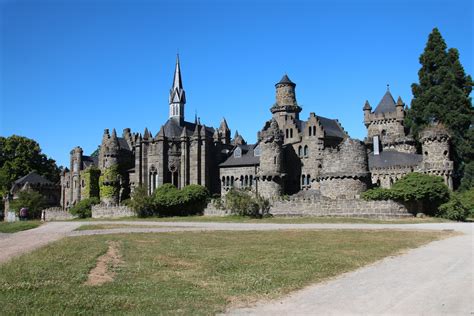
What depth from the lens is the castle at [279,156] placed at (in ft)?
194

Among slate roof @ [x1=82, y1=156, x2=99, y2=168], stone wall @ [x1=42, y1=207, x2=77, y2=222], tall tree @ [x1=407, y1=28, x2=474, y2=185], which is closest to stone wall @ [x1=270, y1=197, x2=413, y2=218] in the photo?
tall tree @ [x1=407, y1=28, x2=474, y2=185]

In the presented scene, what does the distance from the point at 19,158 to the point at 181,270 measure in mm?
91933

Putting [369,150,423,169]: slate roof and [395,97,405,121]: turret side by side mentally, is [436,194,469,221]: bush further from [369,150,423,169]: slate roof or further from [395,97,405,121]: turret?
[395,97,405,121]: turret

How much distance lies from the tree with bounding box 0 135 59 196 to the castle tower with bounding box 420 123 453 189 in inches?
2807

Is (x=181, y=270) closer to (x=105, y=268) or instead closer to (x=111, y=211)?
(x=105, y=268)

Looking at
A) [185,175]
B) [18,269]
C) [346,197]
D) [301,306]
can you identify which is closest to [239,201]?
[346,197]

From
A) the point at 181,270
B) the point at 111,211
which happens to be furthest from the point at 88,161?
the point at 181,270

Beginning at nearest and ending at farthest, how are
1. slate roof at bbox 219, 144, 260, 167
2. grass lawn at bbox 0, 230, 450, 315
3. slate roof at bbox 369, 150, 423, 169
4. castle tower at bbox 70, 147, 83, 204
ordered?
grass lawn at bbox 0, 230, 450, 315 → slate roof at bbox 369, 150, 423, 169 → slate roof at bbox 219, 144, 260, 167 → castle tower at bbox 70, 147, 83, 204

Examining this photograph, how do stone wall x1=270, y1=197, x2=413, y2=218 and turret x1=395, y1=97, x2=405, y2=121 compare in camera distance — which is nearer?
stone wall x1=270, y1=197, x2=413, y2=218

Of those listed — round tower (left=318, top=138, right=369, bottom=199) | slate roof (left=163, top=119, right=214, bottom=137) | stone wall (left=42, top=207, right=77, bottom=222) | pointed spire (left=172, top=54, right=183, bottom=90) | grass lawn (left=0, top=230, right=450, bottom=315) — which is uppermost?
pointed spire (left=172, top=54, right=183, bottom=90)

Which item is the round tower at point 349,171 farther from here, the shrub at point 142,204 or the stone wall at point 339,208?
the shrub at point 142,204

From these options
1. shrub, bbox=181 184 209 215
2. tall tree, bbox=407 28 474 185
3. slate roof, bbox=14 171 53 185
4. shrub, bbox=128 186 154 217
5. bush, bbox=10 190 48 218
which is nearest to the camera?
shrub, bbox=181 184 209 215

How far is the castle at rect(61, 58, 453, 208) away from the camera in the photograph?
194 ft

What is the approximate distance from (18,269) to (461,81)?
214 ft
